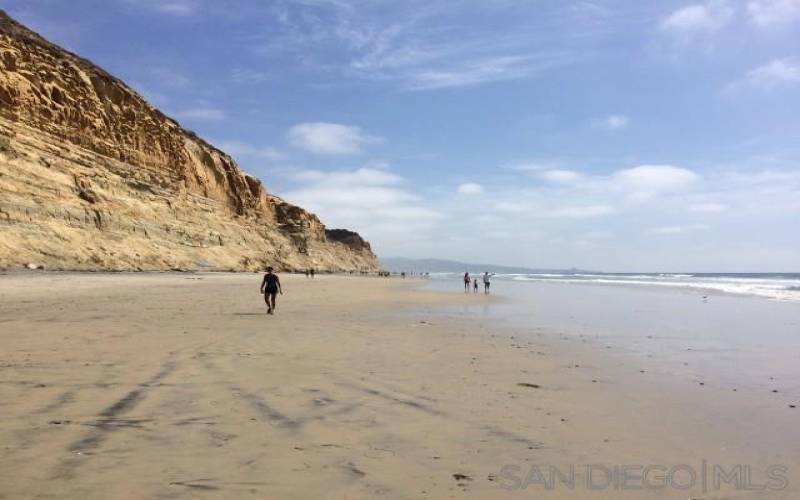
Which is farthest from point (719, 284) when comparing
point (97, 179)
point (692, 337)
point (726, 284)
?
point (97, 179)

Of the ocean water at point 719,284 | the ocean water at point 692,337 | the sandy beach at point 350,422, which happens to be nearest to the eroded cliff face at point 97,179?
the sandy beach at point 350,422

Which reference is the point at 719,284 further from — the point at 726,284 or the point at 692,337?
the point at 692,337

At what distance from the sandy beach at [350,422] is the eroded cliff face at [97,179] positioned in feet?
80.4

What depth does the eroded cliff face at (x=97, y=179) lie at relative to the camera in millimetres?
30094

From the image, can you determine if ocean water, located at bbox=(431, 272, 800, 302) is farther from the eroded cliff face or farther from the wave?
the eroded cliff face

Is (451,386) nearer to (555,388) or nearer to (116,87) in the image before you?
(555,388)

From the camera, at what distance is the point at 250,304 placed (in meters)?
19.0

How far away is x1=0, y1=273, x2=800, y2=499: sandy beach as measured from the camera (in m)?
3.50

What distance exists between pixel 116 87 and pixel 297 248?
111ft

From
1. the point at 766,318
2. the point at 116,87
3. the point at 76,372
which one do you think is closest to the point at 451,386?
the point at 76,372

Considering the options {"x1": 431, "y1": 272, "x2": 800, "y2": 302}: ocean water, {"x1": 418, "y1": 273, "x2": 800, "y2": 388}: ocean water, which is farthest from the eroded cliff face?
{"x1": 431, "y1": 272, "x2": 800, "y2": 302}: ocean water

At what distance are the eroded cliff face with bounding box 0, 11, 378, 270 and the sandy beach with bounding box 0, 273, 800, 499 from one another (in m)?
24.5

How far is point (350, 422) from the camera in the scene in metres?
4.84

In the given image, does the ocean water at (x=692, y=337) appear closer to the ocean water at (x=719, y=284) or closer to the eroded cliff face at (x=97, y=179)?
the ocean water at (x=719, y=284)
